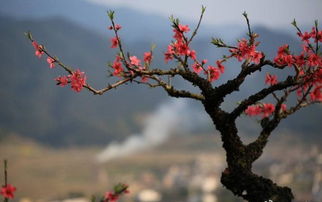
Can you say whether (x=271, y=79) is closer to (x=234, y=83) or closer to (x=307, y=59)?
(x=307, y=59)

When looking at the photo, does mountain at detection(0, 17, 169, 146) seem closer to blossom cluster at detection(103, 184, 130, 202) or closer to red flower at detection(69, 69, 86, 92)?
red flower at detection(69, 69, 86, 92)

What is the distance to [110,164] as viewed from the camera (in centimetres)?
9081

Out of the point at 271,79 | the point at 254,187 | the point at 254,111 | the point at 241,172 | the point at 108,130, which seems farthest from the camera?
the point at 108,130

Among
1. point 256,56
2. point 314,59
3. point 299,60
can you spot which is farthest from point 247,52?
point 314,59

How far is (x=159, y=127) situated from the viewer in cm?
11869

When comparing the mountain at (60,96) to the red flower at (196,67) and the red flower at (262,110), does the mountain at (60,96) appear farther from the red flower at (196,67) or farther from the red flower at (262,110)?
the red flower at (196,67)

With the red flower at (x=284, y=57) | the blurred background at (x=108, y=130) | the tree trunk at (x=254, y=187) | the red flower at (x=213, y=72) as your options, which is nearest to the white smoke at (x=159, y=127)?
the blurred background at (x=108, y=130)

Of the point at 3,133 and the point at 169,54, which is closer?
the point at 169,54

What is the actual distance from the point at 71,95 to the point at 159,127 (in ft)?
106

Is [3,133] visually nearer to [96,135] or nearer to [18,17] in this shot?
[96,135]

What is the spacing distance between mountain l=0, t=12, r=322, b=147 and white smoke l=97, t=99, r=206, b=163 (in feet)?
9.30

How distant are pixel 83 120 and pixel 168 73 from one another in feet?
401

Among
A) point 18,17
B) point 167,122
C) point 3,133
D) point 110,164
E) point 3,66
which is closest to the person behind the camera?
point 110,164

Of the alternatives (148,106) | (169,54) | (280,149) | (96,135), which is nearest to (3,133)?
(96,135)
